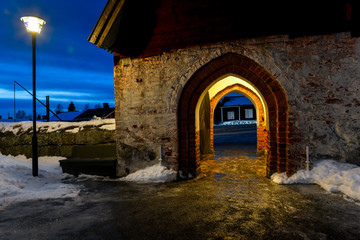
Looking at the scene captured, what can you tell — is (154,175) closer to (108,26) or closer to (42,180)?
(42,180)

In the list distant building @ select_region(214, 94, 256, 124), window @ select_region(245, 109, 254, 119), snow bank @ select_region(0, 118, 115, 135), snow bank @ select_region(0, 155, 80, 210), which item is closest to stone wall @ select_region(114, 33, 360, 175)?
snow bank @ select_region(0, 118, 115, 135)

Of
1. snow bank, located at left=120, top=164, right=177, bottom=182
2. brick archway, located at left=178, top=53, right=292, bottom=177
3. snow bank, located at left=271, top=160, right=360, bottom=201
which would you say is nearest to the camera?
snow bank, located at left=271, top=160, right=360, bottom=201

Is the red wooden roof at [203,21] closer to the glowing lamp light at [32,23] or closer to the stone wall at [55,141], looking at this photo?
the glowing lamp light at [32,23]

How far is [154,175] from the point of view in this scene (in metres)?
5.46

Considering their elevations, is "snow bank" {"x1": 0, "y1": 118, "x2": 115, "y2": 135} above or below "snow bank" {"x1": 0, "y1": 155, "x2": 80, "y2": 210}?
above

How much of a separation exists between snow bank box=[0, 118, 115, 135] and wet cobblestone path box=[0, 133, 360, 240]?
2391mm

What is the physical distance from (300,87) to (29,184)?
6.23 metres

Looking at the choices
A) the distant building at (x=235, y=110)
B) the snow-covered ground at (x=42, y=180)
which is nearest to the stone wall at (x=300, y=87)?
the snow-covered ground at (x=42, y=180)

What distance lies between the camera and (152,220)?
3.14 meters

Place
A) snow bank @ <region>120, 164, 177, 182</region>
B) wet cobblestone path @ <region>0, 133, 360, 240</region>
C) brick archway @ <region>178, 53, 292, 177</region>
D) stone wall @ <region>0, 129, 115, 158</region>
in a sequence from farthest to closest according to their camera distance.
Answer: stone wall @ <region>0, 129, 115, 158</region>, snow bank @ <region>120, 164, 177, 182</region>, brick archway @ <region>178, 53, 292, 177</region>, wet cobblestone path @ <region>0, 133, 360, 240</region>

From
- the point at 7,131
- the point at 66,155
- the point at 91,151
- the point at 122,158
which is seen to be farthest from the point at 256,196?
the point at 7,131

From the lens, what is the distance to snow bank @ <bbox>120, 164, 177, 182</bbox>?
5.40 metres

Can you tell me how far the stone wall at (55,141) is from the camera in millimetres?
6543

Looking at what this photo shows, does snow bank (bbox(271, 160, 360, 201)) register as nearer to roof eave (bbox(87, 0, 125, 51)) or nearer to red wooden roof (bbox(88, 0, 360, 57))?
red wooden roof (bbox(88, 0, 360, 57))
